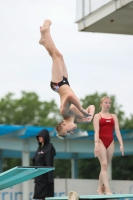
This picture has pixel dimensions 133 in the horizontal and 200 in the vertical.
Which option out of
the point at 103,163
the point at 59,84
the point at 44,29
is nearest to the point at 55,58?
the point at 59,84

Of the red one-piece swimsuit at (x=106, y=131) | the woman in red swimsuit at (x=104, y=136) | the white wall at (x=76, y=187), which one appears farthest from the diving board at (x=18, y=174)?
the white wall at (x=76, y=187)

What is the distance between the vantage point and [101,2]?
16719mm

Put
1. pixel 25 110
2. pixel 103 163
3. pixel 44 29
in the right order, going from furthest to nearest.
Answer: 1. pixel 25 110
2. pixel 103 163
3. pixel 44 29

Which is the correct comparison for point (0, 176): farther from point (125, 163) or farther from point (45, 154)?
point (125, 163)

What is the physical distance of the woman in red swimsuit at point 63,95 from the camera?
35.7 feet

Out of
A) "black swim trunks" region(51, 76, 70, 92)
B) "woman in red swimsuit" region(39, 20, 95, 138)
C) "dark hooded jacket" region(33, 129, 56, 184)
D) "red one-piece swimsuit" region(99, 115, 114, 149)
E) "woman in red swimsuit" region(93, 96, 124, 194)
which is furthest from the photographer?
"dark hooded jacket" region(33, 129, 56, 184)

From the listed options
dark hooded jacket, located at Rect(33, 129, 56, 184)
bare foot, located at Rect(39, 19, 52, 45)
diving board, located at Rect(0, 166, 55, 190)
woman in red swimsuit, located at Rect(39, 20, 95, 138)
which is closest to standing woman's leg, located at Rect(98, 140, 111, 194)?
dark hooded jacket, located at Rect(33, 129, 56, 184)

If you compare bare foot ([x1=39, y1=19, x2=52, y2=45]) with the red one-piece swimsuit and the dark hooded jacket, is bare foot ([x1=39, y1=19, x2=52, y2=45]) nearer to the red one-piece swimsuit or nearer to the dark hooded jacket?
the red one-piece swimsuit

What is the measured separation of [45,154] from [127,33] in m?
5.86

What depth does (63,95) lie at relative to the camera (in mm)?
10984

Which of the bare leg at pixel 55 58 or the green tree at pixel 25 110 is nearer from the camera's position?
the bare leg at pixel 55 58

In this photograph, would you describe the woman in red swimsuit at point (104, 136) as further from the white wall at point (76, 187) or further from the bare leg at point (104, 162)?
the white wall at point (76, 187)

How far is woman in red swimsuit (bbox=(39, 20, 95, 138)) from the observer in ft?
35.7

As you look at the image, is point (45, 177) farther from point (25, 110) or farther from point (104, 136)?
point (25, 110)
